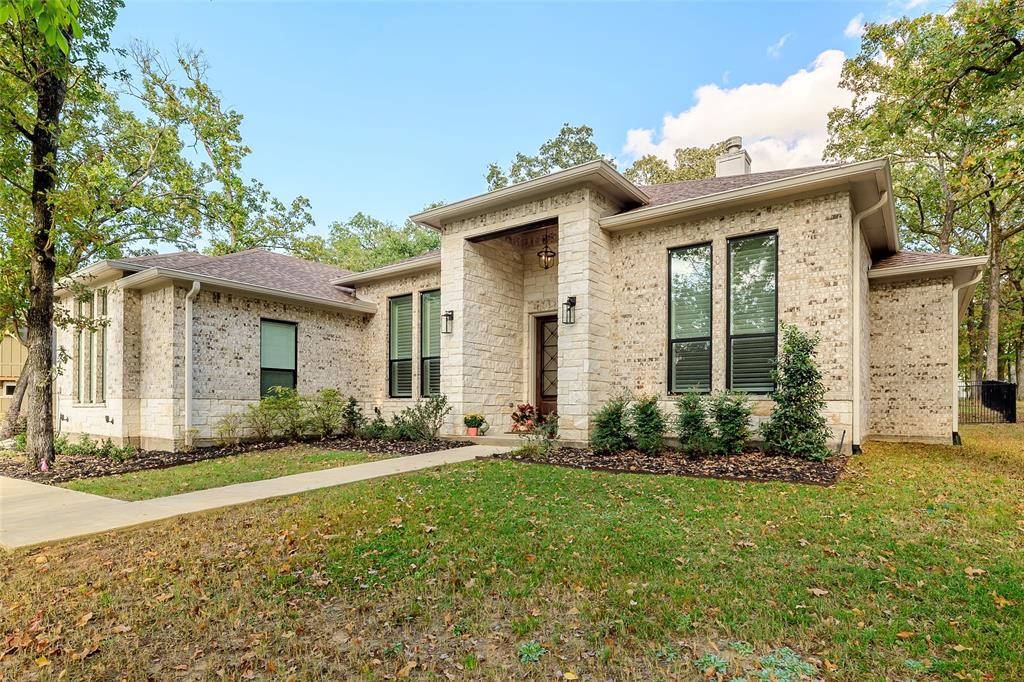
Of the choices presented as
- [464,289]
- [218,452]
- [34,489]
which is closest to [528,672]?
[34,489]

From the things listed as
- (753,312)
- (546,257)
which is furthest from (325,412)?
(753,312)

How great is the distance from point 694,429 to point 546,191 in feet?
16.6

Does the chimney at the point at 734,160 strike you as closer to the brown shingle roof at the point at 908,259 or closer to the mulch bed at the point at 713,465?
the brown shingle roof at the point at 908,259

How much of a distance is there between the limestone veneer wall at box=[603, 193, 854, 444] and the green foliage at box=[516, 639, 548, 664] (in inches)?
261

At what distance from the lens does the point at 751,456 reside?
24.6 ft

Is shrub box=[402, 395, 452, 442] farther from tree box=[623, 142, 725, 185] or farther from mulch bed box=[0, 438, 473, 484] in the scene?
tree box=[623, 142, 725, 185]

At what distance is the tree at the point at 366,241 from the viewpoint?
2665 centimetres

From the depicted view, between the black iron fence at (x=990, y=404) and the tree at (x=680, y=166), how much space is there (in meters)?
12.3

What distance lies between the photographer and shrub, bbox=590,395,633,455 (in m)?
8.43

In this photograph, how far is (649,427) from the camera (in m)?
8.24

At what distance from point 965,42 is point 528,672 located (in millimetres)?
9339

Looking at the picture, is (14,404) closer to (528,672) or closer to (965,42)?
(528,672)

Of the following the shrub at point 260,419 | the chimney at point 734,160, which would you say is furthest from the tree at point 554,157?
the shrub at point 260,419

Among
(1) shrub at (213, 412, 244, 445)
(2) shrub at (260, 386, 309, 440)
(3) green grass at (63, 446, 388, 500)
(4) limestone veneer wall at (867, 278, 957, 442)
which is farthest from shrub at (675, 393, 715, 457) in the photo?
(1) shrub at (213, 412, 244, 445)
